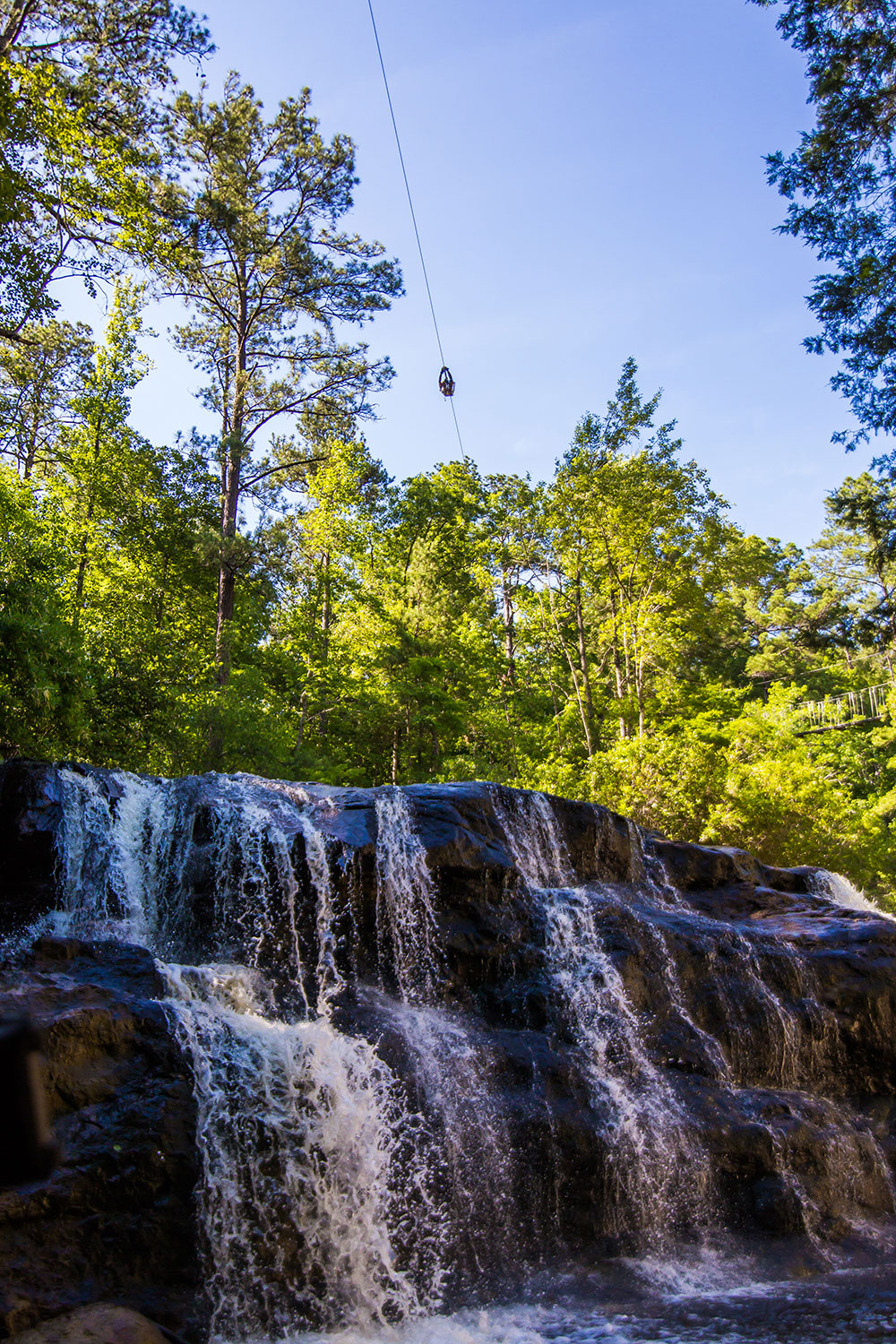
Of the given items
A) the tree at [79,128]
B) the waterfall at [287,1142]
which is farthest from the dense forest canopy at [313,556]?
the waterfall at [287,1142]

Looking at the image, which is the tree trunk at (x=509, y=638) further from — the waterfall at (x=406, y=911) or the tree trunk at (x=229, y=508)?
the waterfall at (x=406, y=911)

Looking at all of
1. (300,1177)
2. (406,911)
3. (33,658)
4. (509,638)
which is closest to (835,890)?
(406,911)

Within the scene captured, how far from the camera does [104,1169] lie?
5496 millimetres

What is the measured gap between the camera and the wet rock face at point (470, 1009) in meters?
5.77

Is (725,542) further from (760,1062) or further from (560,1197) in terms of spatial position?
(560,1197)

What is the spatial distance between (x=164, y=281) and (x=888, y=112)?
48.6 ft

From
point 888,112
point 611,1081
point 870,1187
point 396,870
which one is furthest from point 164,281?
point 870,1187

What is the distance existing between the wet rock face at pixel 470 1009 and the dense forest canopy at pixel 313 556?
12.1ft

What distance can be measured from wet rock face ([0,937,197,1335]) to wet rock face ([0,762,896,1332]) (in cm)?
1

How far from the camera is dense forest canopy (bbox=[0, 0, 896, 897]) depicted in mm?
12977

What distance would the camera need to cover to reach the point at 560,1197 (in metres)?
7.25

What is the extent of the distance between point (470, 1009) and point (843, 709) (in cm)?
2276

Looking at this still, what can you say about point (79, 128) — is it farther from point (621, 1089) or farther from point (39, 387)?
point (621, 1089)

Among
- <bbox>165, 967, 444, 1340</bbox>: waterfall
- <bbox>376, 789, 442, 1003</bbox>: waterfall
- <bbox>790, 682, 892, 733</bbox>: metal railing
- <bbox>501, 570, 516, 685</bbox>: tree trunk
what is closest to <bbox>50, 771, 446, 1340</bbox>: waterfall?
<bbox>165, 967, 444, 1340</bbox>: waterfall
